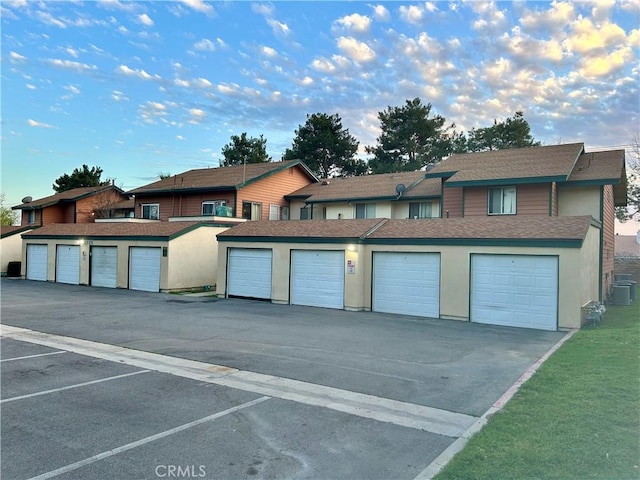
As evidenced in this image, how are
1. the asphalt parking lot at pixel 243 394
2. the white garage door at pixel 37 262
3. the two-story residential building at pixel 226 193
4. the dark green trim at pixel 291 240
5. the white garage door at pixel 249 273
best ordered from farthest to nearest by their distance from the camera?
the two-story residential building at pixel 226 193 < the white garage door at pixel 37 262 < the white garage door at pixel 249 273 < the dark green trim at pixel 291 240 < the asphalt parking lot at pixel 243 394

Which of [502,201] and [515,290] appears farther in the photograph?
[502,201]

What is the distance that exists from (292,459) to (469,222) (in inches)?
555

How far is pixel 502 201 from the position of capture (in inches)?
851

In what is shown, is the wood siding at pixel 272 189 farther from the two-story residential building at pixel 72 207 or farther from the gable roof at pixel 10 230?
the gable roof at pixel 10 230

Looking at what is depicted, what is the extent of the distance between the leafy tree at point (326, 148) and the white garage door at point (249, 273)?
103 feet

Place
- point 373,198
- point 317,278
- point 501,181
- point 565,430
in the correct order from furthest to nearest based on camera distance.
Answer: point 373,198 → point 501,181 → point 317,278 → point 565,430

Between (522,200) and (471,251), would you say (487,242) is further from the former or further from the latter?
(522,200)

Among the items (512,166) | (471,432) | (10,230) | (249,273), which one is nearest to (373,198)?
(512,166)

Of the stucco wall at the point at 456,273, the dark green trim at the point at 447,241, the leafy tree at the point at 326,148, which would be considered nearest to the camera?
the stucco wall at the point at 456,273

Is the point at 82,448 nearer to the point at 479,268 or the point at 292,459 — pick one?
the point at 292,459

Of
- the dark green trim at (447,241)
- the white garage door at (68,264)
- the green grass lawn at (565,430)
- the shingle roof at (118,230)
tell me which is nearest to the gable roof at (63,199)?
the shingle roof at (118,230)

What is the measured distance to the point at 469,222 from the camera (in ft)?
57.1

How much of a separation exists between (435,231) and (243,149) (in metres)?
42.4

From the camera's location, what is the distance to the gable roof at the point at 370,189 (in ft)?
88.5
